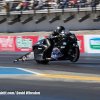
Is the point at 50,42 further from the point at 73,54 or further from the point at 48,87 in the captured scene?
the point at 48,87

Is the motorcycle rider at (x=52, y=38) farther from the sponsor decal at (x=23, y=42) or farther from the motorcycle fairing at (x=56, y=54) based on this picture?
the sponsor decal at (x=23, y=42)

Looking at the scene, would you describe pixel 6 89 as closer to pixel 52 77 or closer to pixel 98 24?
pixel 52 77

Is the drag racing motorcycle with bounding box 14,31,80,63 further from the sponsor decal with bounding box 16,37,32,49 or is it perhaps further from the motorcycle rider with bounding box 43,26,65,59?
the sponsor decal with bounding box 16,37,32,49

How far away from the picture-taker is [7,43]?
2150 centimetres

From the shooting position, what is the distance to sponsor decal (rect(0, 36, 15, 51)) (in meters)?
21.3

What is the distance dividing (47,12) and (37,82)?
23.2 m

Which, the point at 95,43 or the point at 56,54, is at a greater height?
the point at 56,54

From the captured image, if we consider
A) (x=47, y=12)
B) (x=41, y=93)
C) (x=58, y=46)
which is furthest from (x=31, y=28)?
(x=41, y=93)

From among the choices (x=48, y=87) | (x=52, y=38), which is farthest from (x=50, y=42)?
(x=48, y=87)

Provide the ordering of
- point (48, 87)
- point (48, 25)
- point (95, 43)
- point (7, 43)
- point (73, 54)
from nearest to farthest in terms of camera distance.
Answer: point (48, 87) → point (73, 54) → point (95, 43) → point (7, 43) → point (48, 25)

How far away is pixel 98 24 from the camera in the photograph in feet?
97.3

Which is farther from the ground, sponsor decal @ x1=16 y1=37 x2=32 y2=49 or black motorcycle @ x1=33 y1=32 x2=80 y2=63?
black motorcycle @ x1=33 y1=32 x2=80 y2=63

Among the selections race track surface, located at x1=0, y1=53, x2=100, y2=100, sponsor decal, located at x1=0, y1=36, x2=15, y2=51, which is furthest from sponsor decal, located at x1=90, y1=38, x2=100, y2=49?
race track surface, located at x1=0, y1=53, x2=100, y2=100

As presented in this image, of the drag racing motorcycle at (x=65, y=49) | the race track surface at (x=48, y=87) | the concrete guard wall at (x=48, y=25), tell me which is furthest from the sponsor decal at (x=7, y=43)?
the race track surface at (x=48, y=87)
